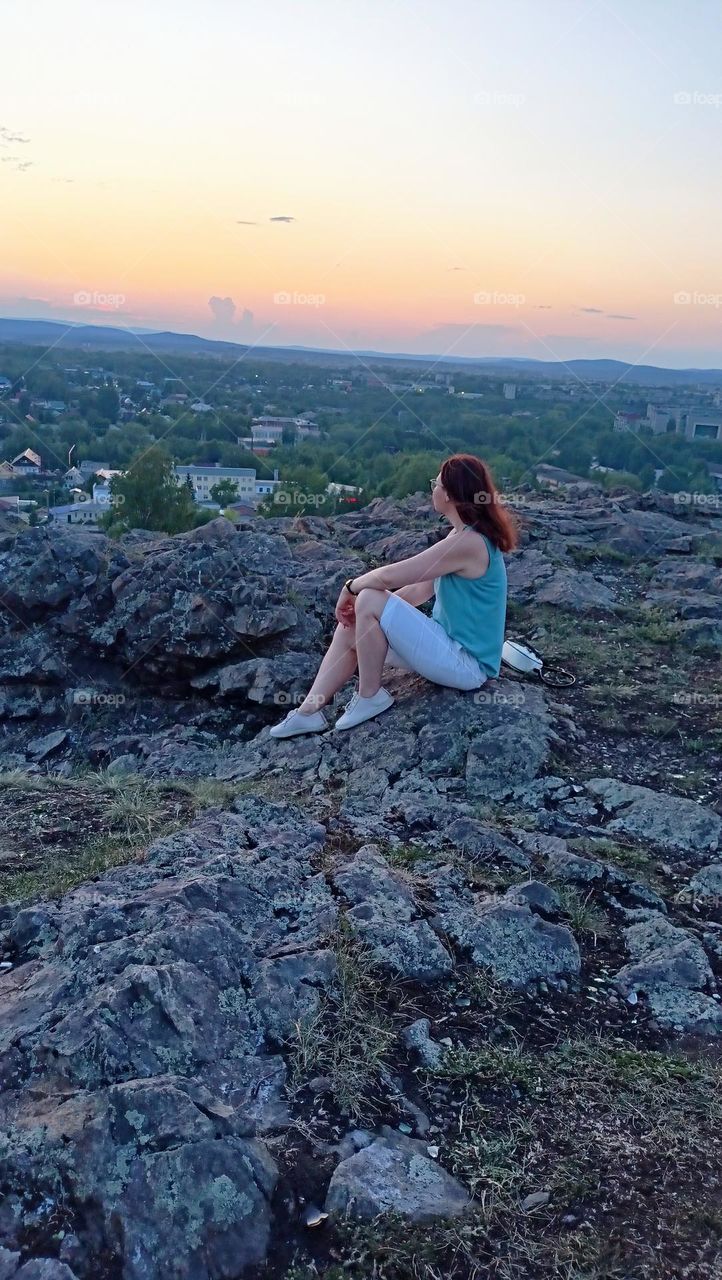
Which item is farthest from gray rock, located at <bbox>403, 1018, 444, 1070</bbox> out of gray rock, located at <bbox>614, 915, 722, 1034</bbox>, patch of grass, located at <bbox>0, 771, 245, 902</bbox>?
patch of grass, located at <bbox>0, 771, 245, 902</bbox>

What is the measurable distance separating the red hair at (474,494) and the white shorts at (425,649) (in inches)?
21.1

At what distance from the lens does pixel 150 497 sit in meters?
16.5

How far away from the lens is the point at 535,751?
4770mm

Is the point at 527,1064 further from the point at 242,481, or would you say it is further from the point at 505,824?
the point at 242,481

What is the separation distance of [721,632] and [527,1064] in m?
4.90

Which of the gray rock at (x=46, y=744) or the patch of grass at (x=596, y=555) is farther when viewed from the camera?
the patch of grass at (x=596, y=555)

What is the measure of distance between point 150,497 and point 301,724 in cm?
1209

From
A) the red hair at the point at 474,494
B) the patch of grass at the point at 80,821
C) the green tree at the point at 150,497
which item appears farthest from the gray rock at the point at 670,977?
the green tree at the point at 150,497

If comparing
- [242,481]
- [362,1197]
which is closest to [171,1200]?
[362,1197]

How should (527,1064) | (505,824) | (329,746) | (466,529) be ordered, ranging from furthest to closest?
(329,746)
(466,529)
(505,824)
(527,1064)

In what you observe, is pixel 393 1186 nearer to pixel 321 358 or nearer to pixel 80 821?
pixel 80 821

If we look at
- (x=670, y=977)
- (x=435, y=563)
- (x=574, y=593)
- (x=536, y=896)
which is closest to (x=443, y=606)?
(x=435, y=563)

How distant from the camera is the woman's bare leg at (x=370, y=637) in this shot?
479cm

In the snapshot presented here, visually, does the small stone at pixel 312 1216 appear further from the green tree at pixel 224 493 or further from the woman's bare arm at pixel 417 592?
the green tree at pixel 224 493
